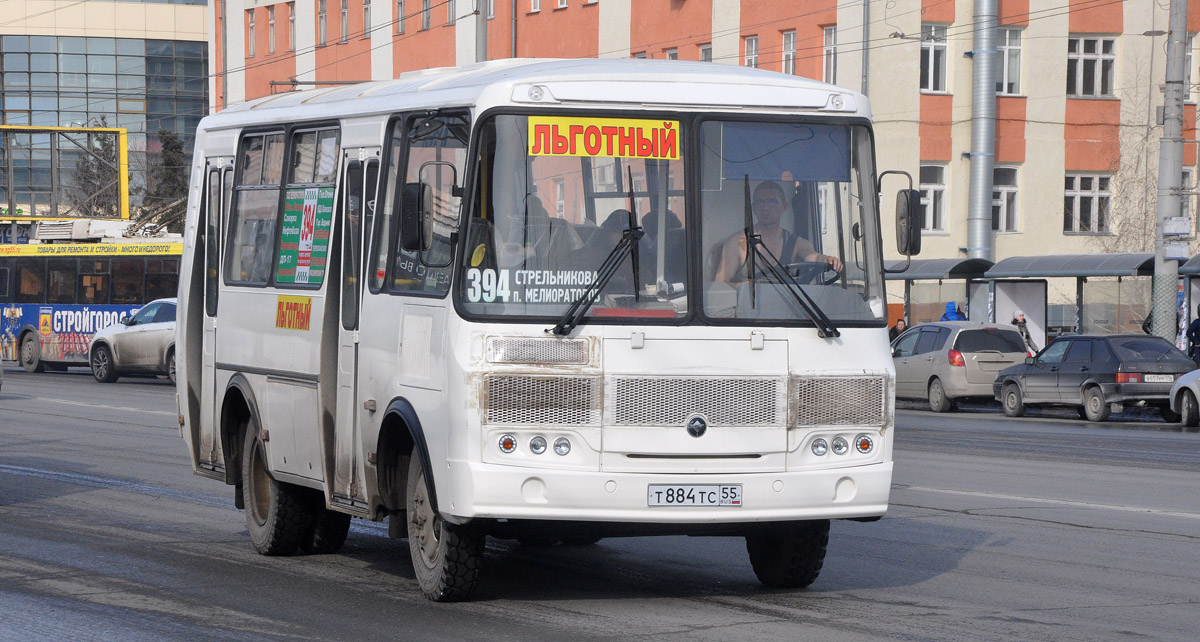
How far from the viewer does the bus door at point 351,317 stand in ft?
30.9

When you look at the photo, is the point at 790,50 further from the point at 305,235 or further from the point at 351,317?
the point at 351,317

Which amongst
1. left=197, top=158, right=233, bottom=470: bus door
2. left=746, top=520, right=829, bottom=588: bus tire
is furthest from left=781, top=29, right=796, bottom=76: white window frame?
left=746, top=520, right=829, bottom=588: bus tire

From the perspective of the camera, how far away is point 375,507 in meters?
9.16

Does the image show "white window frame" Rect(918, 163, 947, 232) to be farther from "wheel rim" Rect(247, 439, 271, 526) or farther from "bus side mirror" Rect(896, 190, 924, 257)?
"bus side mirror" Rect(896, 190, 924, 257)

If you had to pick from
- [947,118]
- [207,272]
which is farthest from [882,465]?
[947,118]

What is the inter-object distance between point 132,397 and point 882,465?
75.9 ft

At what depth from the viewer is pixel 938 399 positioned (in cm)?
3094

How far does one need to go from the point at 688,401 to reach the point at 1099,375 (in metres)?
21.2

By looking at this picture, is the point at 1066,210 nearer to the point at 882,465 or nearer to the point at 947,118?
the point at 947,118

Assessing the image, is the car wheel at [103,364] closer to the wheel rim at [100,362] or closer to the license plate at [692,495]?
the wheel rim at [100,362]

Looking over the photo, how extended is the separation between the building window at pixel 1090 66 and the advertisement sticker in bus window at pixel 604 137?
3981 centimetres

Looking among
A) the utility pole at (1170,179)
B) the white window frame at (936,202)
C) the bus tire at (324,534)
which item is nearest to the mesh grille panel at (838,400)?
the bus tire at (324,534)

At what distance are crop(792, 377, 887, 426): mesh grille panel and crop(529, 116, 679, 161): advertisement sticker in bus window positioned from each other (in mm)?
1291

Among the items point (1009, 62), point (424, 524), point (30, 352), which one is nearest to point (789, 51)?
point (1009, 62)
